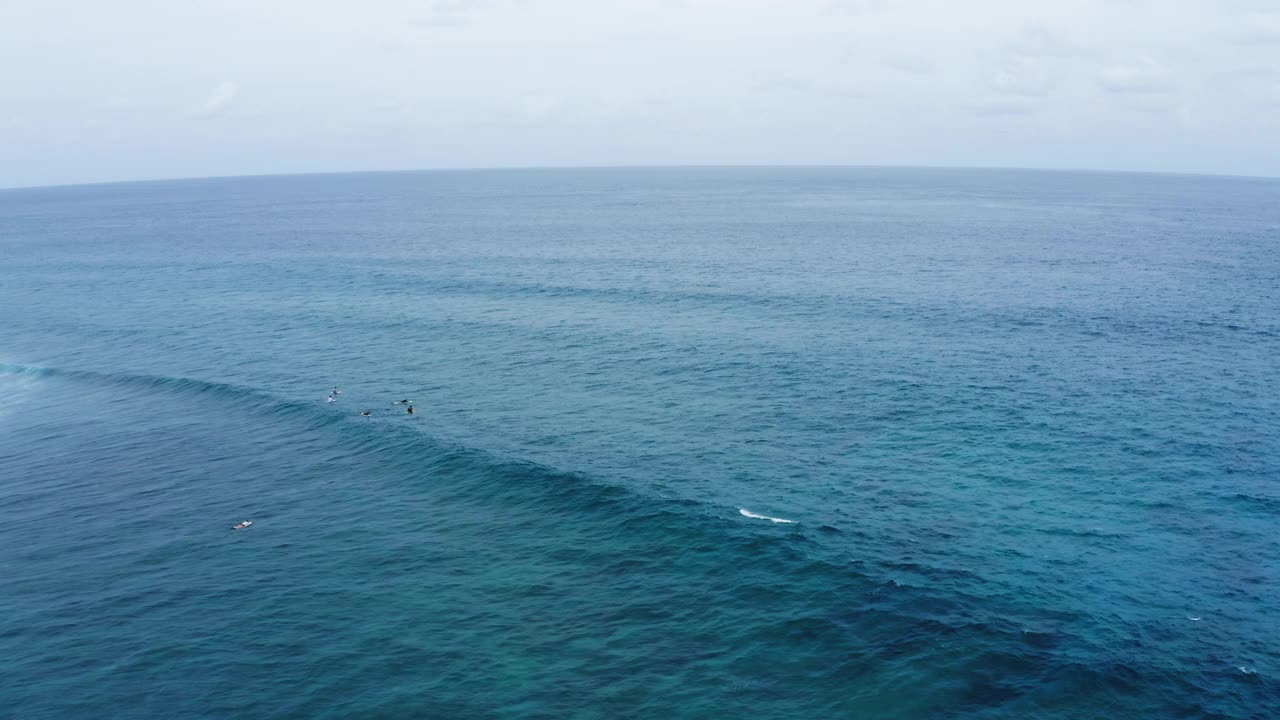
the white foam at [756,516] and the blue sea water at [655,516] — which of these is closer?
the blue sea water at [655,516]

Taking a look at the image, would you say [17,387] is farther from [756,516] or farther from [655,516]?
[756,516]

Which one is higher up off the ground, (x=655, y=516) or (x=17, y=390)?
(x=17, y=390)

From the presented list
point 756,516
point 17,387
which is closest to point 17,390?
point 17,387

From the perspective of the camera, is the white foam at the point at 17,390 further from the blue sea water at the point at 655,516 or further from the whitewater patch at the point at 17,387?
the blue sea water at the point at 655,516

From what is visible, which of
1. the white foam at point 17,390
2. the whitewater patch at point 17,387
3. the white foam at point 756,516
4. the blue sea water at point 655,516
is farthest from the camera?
the whitewater patch at point 17,387

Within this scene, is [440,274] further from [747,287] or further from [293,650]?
[293,650]

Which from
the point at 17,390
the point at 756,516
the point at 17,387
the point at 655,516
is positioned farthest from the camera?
the point at 17,387

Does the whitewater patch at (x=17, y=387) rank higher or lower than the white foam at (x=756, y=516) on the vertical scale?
higher

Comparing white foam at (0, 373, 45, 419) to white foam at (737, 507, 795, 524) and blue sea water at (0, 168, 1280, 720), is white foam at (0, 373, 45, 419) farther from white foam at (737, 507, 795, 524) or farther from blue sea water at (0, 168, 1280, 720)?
white foam at (737, 507, 795, 524)

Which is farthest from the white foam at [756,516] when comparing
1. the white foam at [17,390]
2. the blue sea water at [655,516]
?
the white foam at [17,390]
